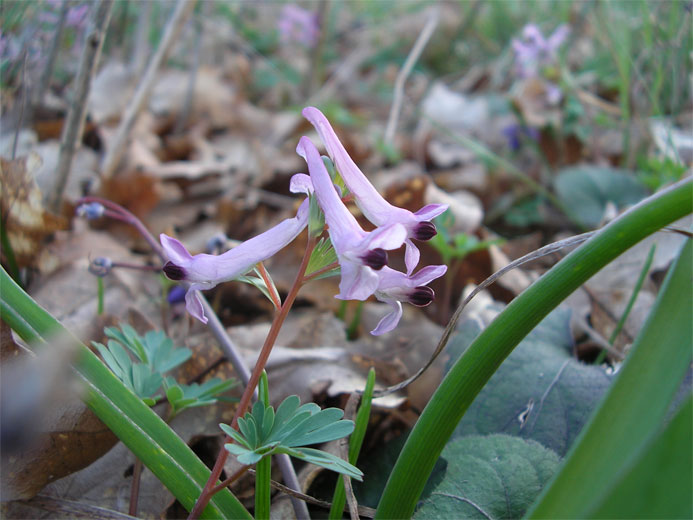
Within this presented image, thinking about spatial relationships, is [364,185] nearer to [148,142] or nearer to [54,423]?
[54,423]

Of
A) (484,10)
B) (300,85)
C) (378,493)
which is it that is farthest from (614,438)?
(484,10)

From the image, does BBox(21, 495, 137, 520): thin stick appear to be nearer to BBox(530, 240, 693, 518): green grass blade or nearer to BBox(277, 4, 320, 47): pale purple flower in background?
BBox(530, 240, 693, 518): green grass blade

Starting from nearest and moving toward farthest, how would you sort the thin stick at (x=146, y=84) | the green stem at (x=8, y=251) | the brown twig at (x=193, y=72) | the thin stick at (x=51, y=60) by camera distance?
the green stem at (x=8, y=251)
the thin stick at (x=51, y=60)
the thin stick at (x=146, y=84)
the brown twig at (x=193, y=72)

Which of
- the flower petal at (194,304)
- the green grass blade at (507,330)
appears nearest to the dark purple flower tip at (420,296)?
the green grass blade at (507,330)

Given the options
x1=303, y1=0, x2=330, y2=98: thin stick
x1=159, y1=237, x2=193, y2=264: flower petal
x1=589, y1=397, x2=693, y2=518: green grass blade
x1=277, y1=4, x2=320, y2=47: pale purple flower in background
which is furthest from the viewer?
x1=277, y1=4, x2=320, y2=47: pale purple flower in background

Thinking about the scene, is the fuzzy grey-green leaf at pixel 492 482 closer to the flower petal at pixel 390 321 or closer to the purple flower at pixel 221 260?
the flower petal at pixel 390 321

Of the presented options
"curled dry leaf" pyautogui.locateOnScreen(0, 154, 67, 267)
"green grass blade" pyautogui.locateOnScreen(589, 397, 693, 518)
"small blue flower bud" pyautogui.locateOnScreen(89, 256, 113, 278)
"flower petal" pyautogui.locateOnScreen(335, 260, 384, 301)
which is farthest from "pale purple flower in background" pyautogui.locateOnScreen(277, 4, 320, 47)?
"green grass blade" pyautogui.locateOnScreen(589, 397, 693, 518)
